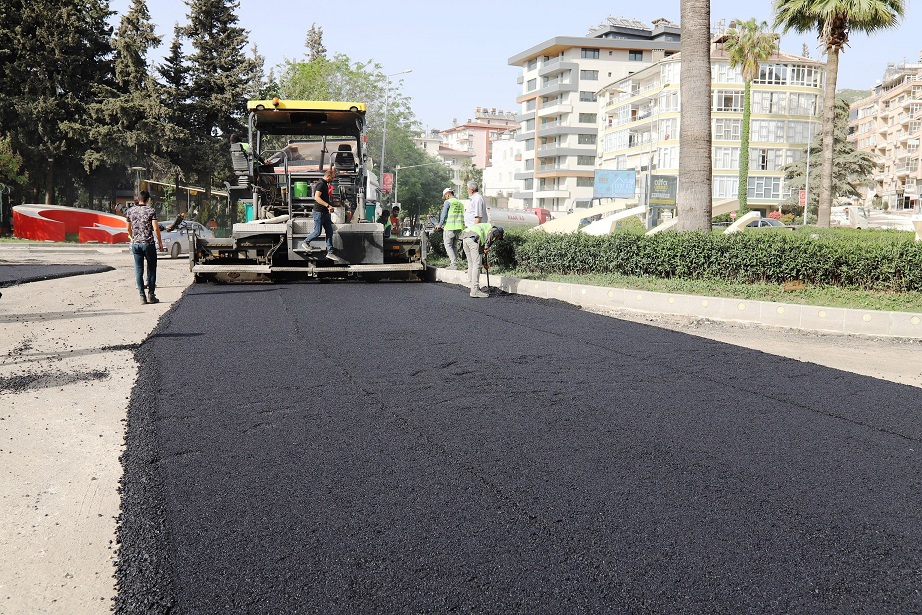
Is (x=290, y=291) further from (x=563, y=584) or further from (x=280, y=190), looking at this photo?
(x=563, y=584)

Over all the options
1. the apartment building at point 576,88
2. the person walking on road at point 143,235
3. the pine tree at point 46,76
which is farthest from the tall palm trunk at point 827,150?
the apartment building at point 576,88

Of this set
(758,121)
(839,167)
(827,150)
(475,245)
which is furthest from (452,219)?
(839,167)

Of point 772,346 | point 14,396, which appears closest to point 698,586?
point 14,396

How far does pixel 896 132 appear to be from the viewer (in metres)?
97.2

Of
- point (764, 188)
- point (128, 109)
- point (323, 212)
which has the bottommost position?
point (764, 188)

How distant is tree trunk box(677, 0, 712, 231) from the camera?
13.7 metres

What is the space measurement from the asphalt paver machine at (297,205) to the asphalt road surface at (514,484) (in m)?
6.66

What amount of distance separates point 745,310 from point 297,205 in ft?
25.5

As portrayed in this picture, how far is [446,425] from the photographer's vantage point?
5105 millimetres

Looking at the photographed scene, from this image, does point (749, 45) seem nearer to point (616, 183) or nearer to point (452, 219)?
point (616, 183)

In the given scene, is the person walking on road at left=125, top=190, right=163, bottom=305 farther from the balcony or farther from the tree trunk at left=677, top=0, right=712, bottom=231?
the balcony

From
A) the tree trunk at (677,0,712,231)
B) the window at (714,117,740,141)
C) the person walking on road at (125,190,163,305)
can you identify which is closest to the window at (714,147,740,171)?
the window at (714,117,740,141)

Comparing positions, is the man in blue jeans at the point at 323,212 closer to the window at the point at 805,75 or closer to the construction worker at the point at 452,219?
the construction worker at the point at 452,219

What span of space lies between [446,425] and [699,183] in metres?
10.1
